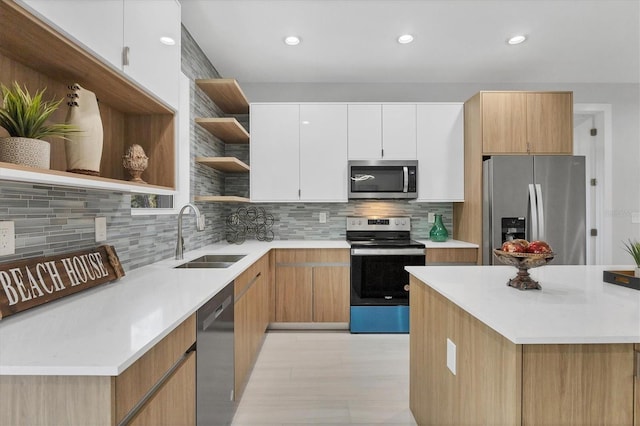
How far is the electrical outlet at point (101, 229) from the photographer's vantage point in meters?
1.51

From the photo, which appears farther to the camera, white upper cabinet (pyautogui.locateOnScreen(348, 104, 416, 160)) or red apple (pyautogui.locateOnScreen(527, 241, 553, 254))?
white upper cabinet (pyautogui.locateOnScreen(348, 104, 416, 160))

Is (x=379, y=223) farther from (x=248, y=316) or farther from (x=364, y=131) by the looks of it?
(x=248, y=316)

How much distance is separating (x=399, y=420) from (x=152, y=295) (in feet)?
4.89

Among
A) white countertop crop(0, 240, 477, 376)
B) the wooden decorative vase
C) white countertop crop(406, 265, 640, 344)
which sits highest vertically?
the wooden decorative vase

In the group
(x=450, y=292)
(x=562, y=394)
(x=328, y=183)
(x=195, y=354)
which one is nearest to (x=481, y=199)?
(x=328, y=183)

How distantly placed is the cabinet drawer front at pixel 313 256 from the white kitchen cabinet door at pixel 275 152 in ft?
1.94

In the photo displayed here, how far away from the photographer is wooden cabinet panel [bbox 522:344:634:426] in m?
0.89

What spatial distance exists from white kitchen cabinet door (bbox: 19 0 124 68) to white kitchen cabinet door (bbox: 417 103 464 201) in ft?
9.07

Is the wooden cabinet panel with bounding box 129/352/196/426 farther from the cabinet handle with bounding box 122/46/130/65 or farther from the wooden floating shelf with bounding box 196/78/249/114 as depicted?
the wooden floating shelf with bounding box 196/78/249/114

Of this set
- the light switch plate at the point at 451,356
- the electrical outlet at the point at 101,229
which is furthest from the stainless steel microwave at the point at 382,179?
the electrical outlet at the point at 101,229

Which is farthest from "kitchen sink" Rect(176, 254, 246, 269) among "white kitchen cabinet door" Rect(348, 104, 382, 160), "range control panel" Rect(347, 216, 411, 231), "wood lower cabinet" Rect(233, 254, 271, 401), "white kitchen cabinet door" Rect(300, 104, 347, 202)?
"white kitchen cabinet door" Rect(348, 104, 382, 160)

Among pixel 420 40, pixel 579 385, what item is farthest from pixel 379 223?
pixel 579 385

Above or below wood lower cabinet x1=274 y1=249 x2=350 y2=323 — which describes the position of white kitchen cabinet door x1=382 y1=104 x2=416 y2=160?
above

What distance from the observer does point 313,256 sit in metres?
3.05
